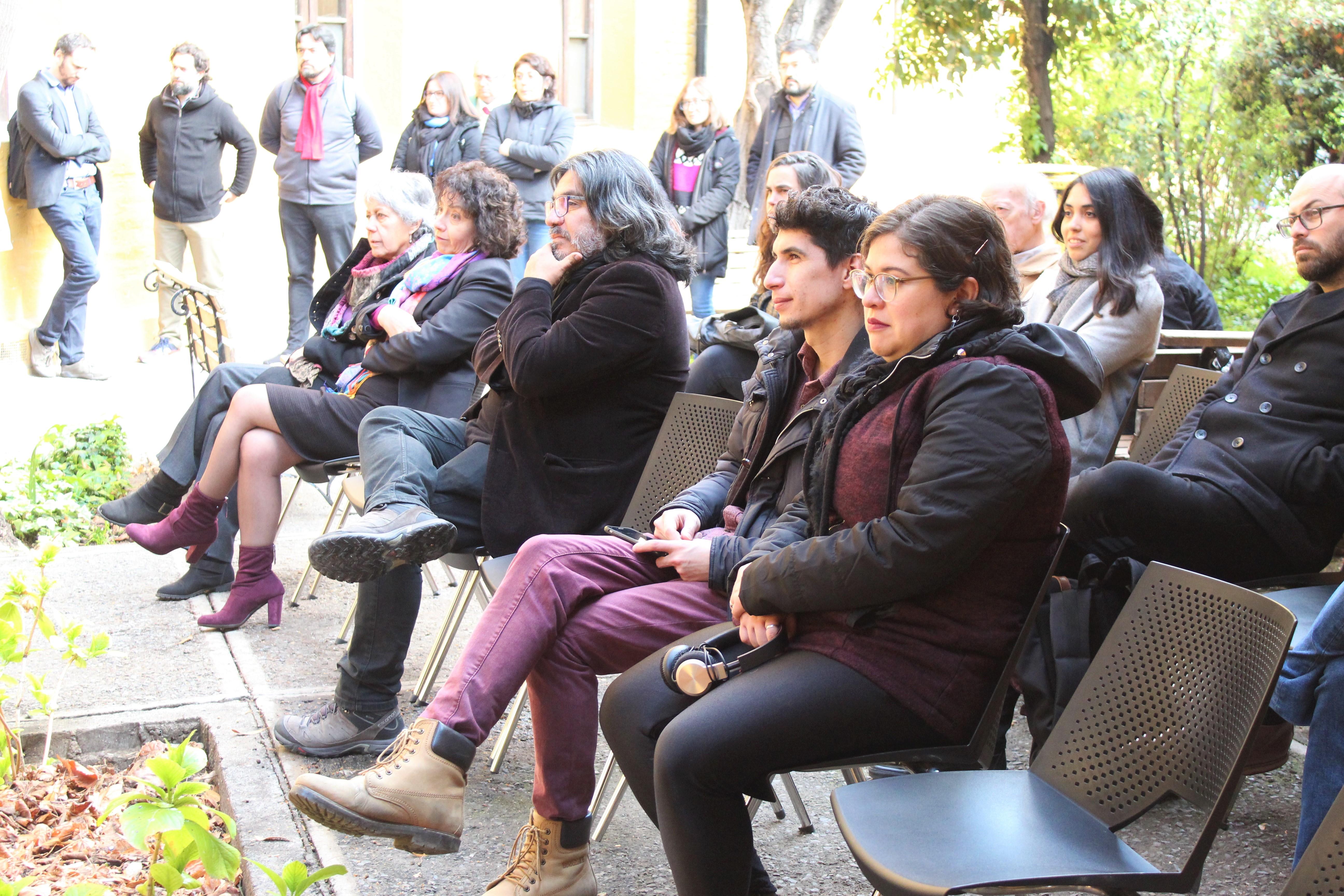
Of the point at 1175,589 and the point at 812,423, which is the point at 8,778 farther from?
the point at 1175,589

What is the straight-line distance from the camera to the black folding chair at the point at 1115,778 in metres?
1.92

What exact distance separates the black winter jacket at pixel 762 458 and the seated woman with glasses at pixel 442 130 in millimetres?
6614

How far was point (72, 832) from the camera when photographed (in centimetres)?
327

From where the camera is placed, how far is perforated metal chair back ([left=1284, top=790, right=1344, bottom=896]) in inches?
69.7

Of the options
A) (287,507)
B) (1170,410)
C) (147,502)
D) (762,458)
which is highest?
(762,458)

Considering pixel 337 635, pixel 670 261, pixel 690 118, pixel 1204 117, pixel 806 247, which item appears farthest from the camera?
pixel 1204 117

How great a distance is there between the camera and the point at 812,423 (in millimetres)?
2805

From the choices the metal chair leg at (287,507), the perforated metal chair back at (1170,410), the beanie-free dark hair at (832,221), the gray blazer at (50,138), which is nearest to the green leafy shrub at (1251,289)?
the perforated metal chair back at (1170,410)

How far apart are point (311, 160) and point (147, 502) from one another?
16.1 ft

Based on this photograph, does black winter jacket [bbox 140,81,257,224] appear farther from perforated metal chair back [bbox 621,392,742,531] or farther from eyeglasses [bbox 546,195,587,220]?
perforated metal chair back [bbox 621,392,742,531]

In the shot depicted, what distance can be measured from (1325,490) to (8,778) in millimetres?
3476

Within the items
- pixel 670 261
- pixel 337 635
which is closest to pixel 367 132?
pixel 337 635

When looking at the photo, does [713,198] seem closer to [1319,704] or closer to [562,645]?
[562,645]

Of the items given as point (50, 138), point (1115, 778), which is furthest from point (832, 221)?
point (50, 138)
